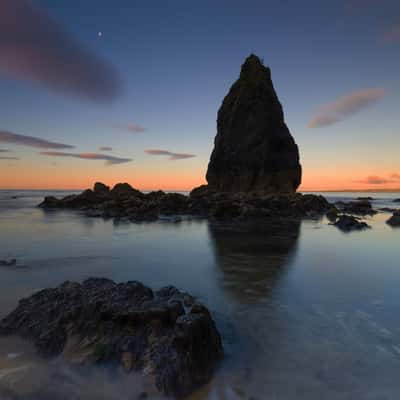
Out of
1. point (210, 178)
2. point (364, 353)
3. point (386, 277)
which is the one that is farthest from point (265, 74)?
point (364, 353)

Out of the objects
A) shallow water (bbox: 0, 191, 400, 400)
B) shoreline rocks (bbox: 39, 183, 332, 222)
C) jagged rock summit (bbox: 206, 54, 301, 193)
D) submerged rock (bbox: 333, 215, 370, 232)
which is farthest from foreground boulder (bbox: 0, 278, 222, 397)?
jagged rock summit (bbox: 206, 54, 301, 193)

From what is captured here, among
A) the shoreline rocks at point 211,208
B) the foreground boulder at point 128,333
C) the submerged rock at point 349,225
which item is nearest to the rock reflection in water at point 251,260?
the foreground boulder at point 128,333

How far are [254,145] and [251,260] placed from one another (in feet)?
130

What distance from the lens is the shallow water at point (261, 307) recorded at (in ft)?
7.90

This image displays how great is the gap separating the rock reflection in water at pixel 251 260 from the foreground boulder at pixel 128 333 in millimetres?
2042

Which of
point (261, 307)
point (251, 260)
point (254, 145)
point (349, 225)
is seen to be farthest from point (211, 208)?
point (254, 145)

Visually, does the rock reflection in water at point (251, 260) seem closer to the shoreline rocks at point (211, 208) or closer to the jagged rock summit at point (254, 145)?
the shoreline rocks at point (211, 208)

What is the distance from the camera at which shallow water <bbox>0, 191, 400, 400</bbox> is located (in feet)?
7.90

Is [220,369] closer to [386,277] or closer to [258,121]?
[386,277]

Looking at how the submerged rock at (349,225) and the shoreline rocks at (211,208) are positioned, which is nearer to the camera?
the submerged rock at (349,225)

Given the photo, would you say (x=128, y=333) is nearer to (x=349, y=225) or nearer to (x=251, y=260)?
(x=251, y=260)

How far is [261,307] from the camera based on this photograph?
13.9ft

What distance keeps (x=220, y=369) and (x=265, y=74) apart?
5349 centimetres

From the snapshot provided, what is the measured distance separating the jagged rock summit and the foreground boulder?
3936 cm
